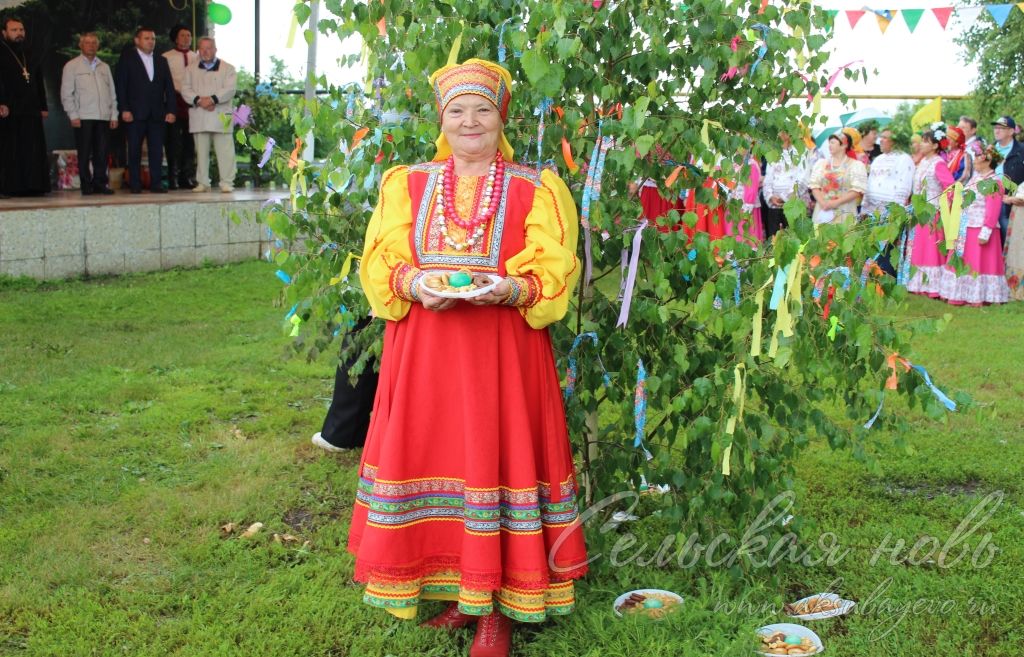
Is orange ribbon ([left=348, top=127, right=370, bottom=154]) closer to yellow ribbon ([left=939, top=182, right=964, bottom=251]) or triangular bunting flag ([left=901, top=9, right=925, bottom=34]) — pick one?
yellow ribbon ([left=939, top=182, right=964, bottom=251])

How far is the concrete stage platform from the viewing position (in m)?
8.95

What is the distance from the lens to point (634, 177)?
3.39 meters

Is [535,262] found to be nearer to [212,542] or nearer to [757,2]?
[757,2]

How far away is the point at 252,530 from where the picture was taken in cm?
408

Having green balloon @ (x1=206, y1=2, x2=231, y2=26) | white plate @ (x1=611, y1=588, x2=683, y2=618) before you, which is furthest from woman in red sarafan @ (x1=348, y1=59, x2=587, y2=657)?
green balloon @ (x1=206, y1=2, x2=231, y2=26)

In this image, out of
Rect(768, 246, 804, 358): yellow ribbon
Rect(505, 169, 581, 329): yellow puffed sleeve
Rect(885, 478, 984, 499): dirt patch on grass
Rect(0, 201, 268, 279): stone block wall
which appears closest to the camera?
Rect(768, 246, 804, 358): yellow ribbon

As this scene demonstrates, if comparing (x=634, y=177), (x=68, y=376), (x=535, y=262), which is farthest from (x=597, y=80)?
(x=68, y=376)

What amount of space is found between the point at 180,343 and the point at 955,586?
546 cm

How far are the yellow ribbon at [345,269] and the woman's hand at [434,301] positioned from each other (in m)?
0.67

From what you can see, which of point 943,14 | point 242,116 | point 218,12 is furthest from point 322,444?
point 218,12

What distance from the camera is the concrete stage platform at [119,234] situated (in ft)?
29.3

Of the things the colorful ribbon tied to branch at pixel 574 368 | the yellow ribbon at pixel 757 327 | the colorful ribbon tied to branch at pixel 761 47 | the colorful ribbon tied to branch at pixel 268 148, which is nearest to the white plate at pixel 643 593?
the colorful ribbon tied to branch at pixel 574 368

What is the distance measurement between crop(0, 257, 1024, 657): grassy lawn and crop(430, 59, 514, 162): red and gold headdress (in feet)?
5.59

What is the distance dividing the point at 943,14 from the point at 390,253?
19.3 feet
